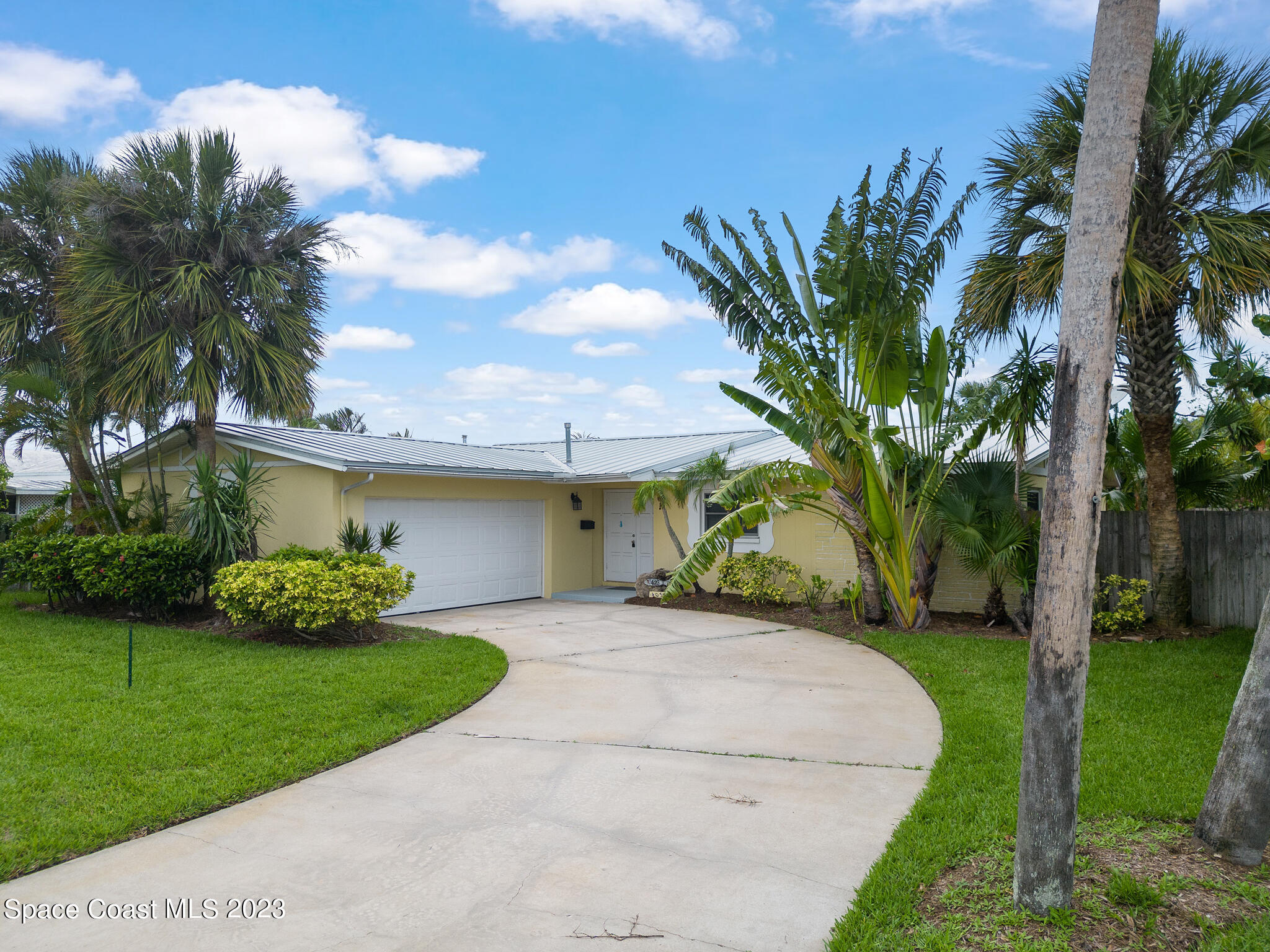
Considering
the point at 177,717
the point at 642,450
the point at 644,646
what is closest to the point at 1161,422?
the point at 644,646

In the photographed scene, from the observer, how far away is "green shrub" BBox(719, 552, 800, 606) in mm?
13930

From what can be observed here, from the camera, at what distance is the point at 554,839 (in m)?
4.46

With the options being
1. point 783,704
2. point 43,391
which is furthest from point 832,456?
point 43,391

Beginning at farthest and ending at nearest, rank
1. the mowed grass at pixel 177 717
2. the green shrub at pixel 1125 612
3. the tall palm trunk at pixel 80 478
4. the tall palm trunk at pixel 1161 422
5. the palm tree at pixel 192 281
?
the tall palm trunk at pixel 80 478
the palm tree at pixel 192 281
the green shrub at pixel 1125 612
the tall palm trunk at pixel 1161 422
the mowed grass at pixel 177 717

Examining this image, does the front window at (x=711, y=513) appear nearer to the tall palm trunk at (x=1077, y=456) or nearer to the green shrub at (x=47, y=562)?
the green shrub at (x=47, y=562)

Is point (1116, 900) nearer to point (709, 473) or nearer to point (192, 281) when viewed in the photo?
point (709, 473)

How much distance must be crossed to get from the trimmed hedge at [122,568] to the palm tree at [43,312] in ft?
4.51

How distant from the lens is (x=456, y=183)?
1606cm

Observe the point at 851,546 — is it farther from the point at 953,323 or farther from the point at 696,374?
the point at 696,374

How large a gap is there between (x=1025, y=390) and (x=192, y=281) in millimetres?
11904

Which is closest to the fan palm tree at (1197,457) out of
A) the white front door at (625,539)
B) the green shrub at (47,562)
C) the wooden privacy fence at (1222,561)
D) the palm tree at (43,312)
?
the wooden privacy fence at (1222,561)

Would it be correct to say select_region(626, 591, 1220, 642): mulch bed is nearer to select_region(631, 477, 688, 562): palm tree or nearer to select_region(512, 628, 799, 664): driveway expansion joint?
Result: select_region(512, 628, 799, 664): driveway expansion joint

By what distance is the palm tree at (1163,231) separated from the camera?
28.6 ft

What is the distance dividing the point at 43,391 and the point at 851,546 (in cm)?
1365
